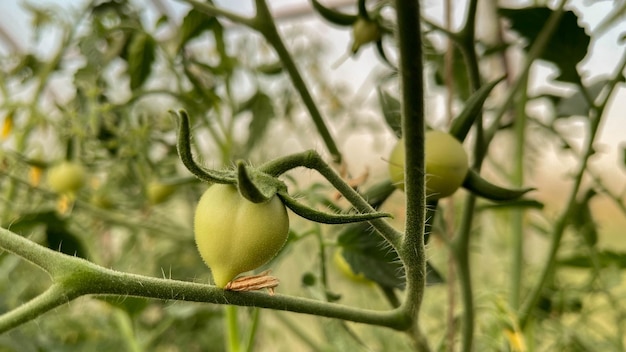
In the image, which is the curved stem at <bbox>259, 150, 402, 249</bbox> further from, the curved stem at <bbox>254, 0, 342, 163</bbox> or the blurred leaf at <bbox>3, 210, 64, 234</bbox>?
the blurred leaf at <bbox>3, 210, 64, 234</bbox>

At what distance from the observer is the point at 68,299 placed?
0.22 metres

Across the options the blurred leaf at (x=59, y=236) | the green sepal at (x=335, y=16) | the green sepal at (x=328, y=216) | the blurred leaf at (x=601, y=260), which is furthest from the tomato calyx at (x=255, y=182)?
the blurred leaf at (x=601, y=260)

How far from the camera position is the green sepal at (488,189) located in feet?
0.98

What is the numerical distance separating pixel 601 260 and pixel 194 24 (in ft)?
1.58

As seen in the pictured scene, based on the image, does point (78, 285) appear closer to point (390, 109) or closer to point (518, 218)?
point (390, 109)

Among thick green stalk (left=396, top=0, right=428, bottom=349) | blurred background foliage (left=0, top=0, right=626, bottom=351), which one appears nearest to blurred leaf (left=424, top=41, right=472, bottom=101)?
blurred background foliage (left=0, top=0, right=626, bottom=351)

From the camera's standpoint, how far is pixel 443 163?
0.96ft

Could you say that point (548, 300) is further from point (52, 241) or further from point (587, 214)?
point (52, 241)

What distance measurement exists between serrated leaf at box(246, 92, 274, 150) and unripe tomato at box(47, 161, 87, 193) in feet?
0.65

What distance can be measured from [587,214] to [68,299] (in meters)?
0.51

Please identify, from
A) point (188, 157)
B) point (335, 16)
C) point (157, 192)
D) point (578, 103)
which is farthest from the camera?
point (157, 192)

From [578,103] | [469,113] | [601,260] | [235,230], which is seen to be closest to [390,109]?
[469,113]

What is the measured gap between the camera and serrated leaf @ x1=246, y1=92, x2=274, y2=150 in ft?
1.96

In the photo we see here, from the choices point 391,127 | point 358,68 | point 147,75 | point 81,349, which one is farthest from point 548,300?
point 358,68
